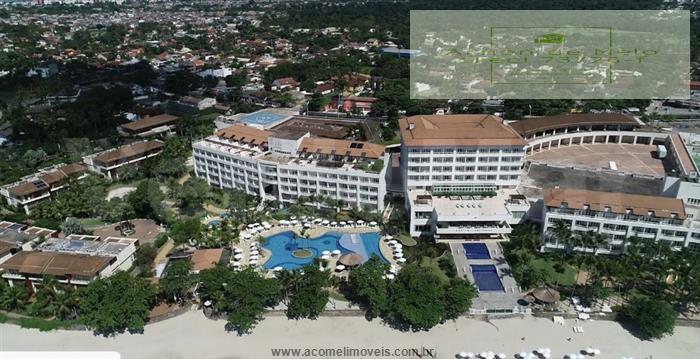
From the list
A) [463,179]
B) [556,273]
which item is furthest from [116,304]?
[556,273]

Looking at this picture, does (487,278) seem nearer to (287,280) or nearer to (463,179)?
(463,179)

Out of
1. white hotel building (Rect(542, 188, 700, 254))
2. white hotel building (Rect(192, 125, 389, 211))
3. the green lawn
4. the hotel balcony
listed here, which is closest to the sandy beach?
the green lawn

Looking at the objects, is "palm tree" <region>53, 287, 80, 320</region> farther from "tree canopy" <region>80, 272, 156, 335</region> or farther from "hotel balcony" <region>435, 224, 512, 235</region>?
"hotel balcony" <region>435, 224, 512, 235</region>

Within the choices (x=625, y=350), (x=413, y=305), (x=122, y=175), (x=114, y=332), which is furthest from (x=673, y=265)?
(x=122, y=175)

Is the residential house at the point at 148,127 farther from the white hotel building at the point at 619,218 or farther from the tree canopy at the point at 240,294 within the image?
the white hotel building at the point at 619,218

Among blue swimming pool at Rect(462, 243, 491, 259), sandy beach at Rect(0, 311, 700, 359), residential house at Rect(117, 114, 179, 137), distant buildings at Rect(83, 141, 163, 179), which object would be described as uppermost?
residential house at Rect(117, 114, 179, 137)
